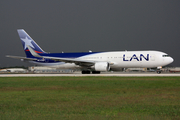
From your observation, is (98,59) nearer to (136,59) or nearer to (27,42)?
(136,59)

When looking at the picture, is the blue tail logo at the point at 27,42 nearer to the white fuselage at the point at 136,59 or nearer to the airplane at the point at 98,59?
the airplane at the point at 98,59

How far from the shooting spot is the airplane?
1389 inches

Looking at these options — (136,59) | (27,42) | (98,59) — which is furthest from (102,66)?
(27,42)

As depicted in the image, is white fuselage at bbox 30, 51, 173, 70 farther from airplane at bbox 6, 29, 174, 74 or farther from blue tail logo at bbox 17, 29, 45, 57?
blue tail logo at bbox 17, 29, 45, 57

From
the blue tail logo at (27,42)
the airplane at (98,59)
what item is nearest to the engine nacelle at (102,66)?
the airplane at (98,59)

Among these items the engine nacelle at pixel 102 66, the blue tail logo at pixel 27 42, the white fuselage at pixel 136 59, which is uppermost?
the blue tail logo at pixel 27 42

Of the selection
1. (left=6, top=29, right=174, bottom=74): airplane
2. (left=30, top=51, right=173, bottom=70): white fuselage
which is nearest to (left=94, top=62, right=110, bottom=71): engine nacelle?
(left=6, top=29, right=174, bottom=74): airplane

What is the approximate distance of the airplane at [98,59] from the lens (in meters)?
35.3

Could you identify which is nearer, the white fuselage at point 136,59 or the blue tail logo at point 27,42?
the white fuselage at point 136,59

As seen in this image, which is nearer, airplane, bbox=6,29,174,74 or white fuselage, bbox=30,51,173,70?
white fuselage, bbox=30,51,173,70
